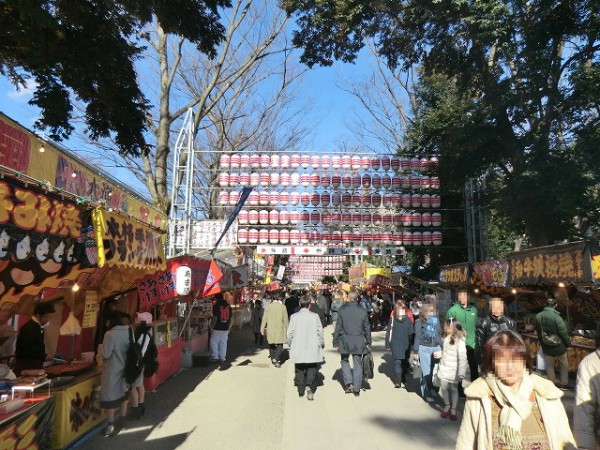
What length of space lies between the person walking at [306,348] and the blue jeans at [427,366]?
166cm

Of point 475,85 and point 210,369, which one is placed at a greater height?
point 475,85

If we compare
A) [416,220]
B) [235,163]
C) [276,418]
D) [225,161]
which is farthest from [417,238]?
[276,418]

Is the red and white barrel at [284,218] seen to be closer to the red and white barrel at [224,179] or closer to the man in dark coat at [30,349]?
the red and white barrel at [224,179]

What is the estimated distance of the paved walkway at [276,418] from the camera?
5.27 metres

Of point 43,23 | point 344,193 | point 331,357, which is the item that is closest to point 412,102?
point 344,193

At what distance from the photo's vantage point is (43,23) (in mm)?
6453

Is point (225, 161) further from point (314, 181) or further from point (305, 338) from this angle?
point (305, 338)

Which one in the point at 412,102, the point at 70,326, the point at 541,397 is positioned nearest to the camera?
the point at 541,397

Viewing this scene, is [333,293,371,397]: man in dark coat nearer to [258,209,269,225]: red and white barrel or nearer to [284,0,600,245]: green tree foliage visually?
[284,0,600,245]: green tree foliage

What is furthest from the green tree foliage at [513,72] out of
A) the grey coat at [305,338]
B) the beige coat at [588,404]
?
the beige coat at [588,404]

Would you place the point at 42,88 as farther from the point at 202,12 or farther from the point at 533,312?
the point at 533,312

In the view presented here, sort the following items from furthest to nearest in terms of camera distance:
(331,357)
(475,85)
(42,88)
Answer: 1. (475,85)
2. (331,357)
3. (42,88)

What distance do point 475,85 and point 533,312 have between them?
8163 mm

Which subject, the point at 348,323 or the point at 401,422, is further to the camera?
the point at 348,323
